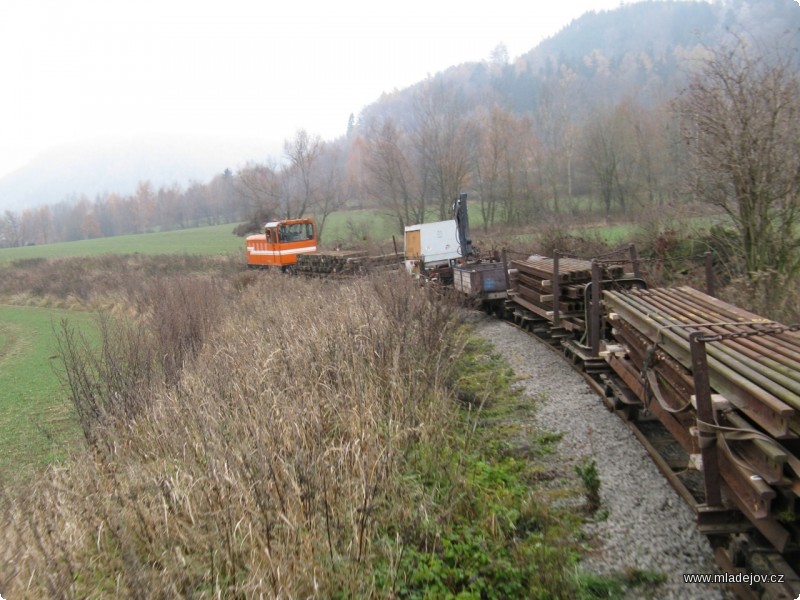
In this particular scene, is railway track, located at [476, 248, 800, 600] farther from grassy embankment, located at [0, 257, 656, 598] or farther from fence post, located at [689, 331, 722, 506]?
grassy embankment, located at [0, 257, 656, 598]

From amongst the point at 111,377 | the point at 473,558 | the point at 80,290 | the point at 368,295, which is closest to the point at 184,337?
the point at 111,377

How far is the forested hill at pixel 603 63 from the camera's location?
6350 centimetres

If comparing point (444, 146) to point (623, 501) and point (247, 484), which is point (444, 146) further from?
point (247, 484)

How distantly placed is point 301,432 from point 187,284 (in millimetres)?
13969

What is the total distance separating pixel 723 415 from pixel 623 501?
146 centimetres

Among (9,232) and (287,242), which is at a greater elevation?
(9,232)

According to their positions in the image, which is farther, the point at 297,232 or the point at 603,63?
the point at 603,63

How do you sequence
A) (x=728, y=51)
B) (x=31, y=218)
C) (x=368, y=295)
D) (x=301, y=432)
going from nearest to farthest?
(x=301, y=432) → (x=368, y=295) → (x=728, y=51) → (x=31, y=218)

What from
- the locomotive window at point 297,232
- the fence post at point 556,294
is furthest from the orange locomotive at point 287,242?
the fence post at point 556,294

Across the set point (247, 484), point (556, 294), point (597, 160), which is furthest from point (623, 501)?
point (597, 160)

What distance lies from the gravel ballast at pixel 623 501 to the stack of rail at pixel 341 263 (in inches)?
497

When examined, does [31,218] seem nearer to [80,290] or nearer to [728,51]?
[80,290]

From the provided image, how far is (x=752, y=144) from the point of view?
38.3ft

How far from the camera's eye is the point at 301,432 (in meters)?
4.97
